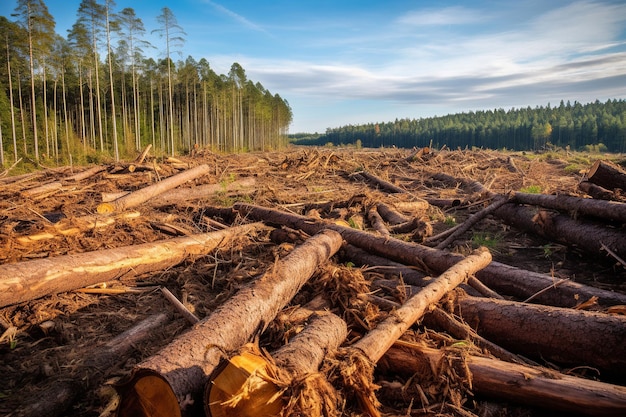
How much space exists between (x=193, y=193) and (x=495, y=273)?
7.89 m

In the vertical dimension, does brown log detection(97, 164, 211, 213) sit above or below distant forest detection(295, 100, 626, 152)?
below

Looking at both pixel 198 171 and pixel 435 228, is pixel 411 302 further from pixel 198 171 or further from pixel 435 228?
pixel 198 171

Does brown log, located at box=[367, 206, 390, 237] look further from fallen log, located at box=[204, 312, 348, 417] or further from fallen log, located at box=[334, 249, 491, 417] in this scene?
fallen log, located at box=[204, 312, 348, 417]

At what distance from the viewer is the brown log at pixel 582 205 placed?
4992 millimetres

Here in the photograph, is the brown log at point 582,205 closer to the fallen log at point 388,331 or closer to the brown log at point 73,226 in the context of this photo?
the fallen log at point 388,331

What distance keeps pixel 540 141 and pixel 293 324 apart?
84.9 m

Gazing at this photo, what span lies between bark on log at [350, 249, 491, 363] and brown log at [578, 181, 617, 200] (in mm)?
3062

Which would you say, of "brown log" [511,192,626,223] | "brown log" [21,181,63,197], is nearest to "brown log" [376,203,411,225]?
"brown log" [511,192,626,223]

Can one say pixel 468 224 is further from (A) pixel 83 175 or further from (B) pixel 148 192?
(A) pixel 83 175

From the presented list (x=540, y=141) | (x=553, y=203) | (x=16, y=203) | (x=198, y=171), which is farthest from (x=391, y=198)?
(x=540, y=141)

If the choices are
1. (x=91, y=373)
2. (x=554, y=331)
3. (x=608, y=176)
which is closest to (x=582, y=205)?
(x=608, y=176)

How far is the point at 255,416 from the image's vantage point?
202 cm

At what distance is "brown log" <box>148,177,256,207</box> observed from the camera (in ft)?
29.9

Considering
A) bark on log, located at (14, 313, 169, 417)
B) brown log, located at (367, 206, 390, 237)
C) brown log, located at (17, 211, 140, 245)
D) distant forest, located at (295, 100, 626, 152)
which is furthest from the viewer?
distant forest, located at (295, 100, 626, 152)
